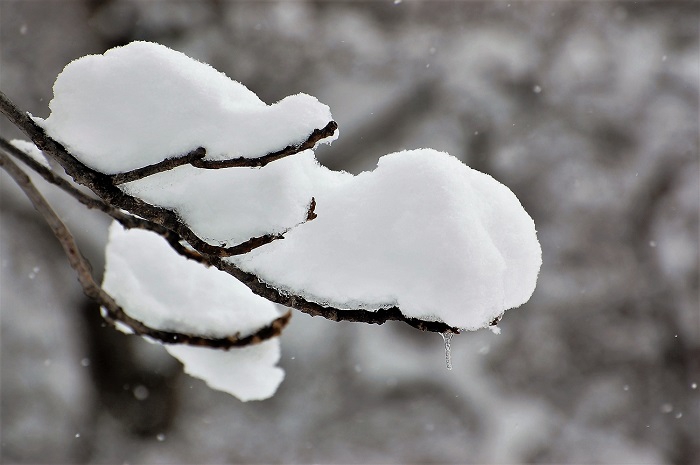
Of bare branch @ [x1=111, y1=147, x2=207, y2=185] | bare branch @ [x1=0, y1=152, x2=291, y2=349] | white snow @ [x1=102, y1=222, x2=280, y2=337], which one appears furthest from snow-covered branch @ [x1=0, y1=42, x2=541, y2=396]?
white snow @ [x1=102, y1=222, x2=280, y2=337]

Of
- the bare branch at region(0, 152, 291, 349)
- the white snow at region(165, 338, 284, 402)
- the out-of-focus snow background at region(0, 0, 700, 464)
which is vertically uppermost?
the out-of-focus snow background at region(0, 0, 700, 464)

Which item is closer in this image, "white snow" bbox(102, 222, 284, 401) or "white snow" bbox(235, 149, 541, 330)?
"white snow" bbox(235, 149, 541, 330)

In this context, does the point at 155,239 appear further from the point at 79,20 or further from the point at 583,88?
the point at 583,88

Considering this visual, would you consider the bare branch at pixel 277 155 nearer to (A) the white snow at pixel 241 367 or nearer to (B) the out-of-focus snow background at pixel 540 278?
(A) the white snow at pixel 241 367

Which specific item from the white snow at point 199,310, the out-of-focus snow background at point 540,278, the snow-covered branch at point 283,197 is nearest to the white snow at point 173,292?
the white snow at point 199,310

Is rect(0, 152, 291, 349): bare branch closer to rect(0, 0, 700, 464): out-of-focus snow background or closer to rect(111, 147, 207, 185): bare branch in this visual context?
rect(111, 147, 207, 185): bare branch

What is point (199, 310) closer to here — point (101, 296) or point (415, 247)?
point (101, 296)

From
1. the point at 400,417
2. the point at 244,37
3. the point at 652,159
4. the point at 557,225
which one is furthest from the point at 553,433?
the point at 244,37
